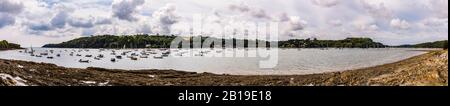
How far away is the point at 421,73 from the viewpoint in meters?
13.8
